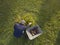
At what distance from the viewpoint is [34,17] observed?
14.0ft

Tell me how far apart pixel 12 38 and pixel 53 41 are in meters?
0.83

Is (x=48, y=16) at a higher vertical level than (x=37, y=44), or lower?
higher

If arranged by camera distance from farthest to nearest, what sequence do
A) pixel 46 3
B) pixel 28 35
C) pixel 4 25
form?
1. pixel 46 3
2. pixel 4 25
3. pixel 28 35

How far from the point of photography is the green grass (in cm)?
402

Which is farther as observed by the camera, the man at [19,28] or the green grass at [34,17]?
the green grass at [34,17]

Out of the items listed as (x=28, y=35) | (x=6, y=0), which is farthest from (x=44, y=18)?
(x=6, y=0)

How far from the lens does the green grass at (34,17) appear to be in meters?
4.02

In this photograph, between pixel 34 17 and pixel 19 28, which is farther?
pixel 34 17

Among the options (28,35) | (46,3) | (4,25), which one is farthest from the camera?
(46,3)

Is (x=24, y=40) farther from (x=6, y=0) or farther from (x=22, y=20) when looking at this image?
(x=6, y=0)

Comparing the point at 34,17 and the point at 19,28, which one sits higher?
the point at 19,28

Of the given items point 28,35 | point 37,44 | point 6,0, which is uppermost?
point 6,0

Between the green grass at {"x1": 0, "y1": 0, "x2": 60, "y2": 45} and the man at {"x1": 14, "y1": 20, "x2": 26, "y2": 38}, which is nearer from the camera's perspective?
the man at {"x1": 14, "y1": 20, "x2": 26, "y2": 38}

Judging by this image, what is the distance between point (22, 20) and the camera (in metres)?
3.94
